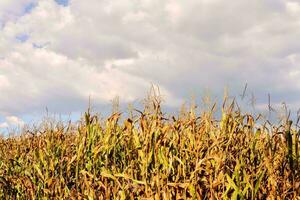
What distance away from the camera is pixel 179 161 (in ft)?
16.2

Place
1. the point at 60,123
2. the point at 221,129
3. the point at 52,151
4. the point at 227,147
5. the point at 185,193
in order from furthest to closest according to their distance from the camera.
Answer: the point at 60,123
the point at 52,151
the point at 221,129
the point at 227,147
the point at 185,193

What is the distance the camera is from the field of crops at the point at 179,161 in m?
4.83

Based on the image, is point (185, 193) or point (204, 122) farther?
point (204, 122)

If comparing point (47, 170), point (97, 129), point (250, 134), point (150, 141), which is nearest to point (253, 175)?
point (250, 134)

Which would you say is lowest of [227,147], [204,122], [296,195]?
[296,195]

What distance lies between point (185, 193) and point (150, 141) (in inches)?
30.6

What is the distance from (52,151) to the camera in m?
6.95

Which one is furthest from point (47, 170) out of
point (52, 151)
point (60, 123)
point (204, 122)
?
point (204, 122)

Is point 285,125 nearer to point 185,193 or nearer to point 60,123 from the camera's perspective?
point 185,193

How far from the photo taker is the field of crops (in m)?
4.83

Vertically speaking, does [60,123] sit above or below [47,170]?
above

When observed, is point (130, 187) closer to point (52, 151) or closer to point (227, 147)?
point (227, 147)

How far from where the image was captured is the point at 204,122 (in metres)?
5.58

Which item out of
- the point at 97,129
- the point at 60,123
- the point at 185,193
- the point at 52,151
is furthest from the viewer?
the point at 60,123
